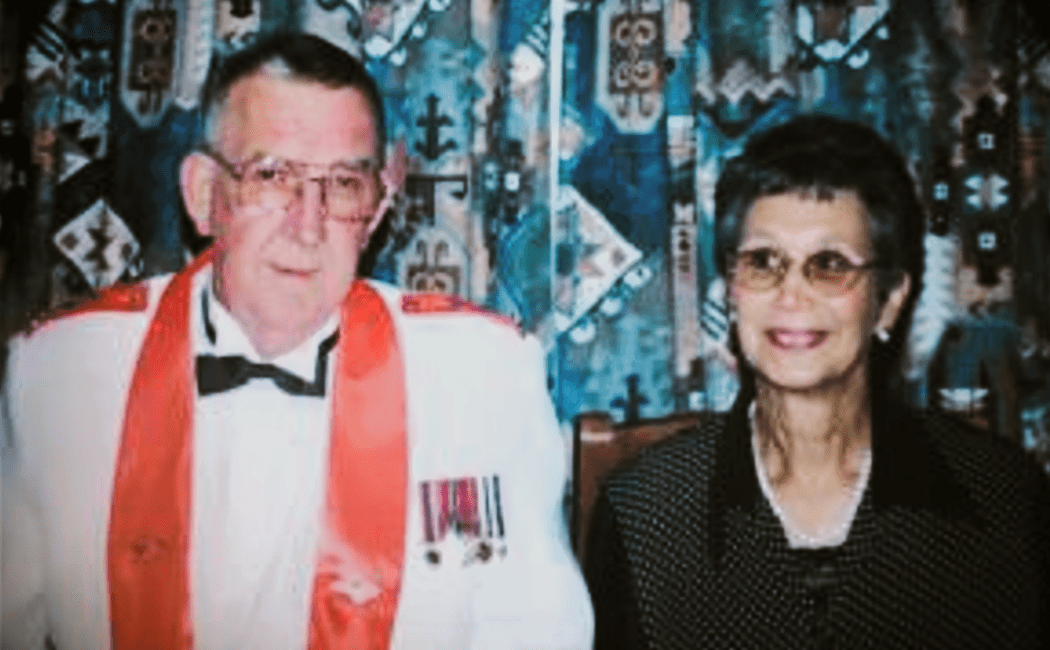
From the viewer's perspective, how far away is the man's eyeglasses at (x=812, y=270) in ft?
5.98

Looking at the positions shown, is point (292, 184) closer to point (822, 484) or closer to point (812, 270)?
point (812, 270)

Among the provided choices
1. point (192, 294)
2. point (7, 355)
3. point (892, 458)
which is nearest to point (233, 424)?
point (192, 294)

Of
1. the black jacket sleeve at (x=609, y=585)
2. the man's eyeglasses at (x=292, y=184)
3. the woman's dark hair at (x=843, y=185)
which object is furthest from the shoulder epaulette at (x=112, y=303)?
the woman's dark hair at (x=843, y=185)

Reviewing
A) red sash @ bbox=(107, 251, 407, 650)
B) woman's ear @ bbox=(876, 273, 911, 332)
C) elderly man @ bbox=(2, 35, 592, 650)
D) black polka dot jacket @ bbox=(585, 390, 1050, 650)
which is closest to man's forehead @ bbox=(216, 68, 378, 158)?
elderly man @ bbox=(2, 35, 592, 650)

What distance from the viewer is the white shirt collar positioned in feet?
6.37

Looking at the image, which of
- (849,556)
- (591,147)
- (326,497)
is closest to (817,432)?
(849,556)

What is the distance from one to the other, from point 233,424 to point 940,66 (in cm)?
168

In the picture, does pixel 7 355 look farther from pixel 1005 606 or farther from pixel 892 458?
pixel 1005 606

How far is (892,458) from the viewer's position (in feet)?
6.08

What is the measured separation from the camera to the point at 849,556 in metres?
1.78

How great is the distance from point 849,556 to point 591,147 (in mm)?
1000

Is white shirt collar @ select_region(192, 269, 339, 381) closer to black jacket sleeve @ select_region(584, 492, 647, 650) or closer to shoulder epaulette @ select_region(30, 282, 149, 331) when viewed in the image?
shoulder epaulette @ select_region(30, 282, 149, 331)

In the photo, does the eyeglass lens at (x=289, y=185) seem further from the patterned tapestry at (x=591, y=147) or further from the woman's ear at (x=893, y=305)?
the woman's ear at (x=893, y=305)

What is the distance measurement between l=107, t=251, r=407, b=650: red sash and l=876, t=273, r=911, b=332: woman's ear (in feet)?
3.30
